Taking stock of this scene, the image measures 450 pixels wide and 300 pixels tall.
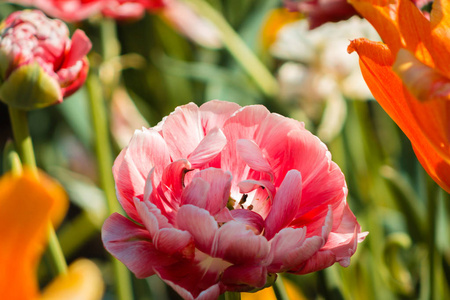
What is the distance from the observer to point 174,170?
312 mm

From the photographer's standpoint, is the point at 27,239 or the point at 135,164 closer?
the point at 27,239

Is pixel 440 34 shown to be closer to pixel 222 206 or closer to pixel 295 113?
pixel 222 206

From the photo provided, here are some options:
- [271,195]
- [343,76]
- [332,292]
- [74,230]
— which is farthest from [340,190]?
[74,230]

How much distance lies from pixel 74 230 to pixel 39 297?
0.83 metres

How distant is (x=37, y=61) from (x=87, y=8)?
1.01 ft

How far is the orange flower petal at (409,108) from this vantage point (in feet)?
1.03

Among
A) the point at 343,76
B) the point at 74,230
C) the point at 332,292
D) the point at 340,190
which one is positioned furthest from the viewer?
the point at 74,230

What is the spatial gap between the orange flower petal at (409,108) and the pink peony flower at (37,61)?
0.58 ft

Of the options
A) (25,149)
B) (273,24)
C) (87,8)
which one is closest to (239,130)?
(25,149)

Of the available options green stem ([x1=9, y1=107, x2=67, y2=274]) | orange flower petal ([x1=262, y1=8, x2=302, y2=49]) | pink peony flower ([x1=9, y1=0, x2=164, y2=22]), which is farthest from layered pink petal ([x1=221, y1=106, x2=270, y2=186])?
orange flower petal ([x1=262, y1=8, x2=302, y2=49])

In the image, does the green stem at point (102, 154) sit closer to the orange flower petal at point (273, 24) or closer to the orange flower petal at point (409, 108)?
the orange flower petal at point (409, 108)

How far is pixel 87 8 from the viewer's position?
66 cm

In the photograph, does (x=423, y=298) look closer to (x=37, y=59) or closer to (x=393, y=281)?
(x=393, y=281)

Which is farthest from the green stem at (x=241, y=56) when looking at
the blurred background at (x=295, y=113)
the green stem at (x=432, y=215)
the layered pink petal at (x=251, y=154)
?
the layered pink petal at (x=251, y=154)
